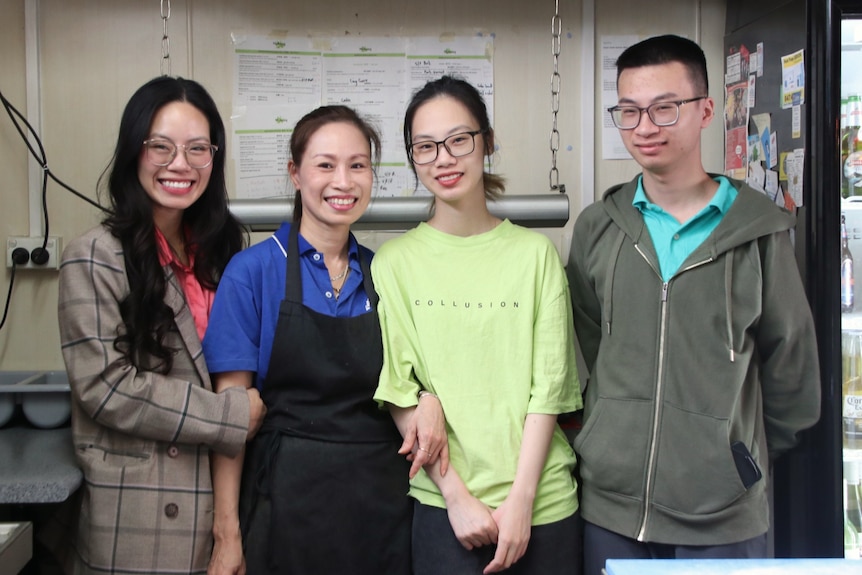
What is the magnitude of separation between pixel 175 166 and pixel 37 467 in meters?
0.69

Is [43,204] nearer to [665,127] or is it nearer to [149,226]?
[149,226]

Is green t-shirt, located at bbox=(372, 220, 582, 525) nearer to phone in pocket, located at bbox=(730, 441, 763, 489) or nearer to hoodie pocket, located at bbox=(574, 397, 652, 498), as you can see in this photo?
hoodie pocket, located at bbox=(574, 397, 652, 498)

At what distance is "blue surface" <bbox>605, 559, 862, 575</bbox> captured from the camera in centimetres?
108

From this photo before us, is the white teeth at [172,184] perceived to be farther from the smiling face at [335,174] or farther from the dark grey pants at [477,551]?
the dark grey pants at [477,551]

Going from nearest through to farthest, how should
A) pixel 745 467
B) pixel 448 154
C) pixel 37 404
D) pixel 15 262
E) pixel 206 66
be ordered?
pixel 745 467, pixel 448 154, pixel 37 404, pixel 15 262, pixel 206 66

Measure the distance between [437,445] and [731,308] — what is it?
0.62 meters

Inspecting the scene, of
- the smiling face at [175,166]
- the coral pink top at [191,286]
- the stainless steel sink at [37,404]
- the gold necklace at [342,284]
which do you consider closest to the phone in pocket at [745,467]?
the gold necklace at [342,284]

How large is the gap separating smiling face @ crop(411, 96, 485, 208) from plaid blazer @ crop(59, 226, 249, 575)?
0.57 meters

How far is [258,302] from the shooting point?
157 centimetres

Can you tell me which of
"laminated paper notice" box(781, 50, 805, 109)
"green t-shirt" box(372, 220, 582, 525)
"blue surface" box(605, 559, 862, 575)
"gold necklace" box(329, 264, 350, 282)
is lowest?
"blue surface" box(605, 559, 862, 575)

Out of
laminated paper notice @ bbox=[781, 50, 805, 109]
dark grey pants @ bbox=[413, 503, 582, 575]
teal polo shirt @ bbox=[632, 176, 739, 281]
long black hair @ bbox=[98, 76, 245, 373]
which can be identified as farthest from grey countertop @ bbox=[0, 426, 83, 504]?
laminated paper notice @ bbox=[781, 50, 805, 109]

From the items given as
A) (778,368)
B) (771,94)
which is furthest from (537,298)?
(771,94)

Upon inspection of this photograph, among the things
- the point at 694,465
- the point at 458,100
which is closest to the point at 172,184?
the point at 458,100

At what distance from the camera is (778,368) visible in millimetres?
1551
